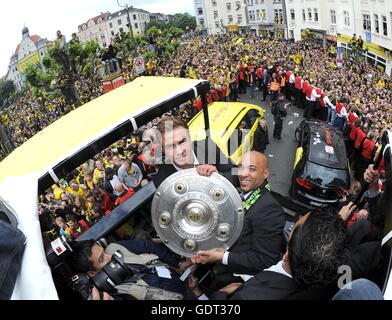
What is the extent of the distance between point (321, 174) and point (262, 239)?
5402 mm

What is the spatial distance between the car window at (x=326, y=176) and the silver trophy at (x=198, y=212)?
→ 5476 millimetres

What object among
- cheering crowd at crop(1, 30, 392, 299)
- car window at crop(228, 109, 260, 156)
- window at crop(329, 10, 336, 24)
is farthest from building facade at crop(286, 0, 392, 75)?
car window at crop(228, 109, 260, 156)

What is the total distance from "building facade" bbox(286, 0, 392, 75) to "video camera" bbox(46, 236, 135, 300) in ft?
84.6

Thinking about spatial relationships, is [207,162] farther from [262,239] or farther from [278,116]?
[278,116]

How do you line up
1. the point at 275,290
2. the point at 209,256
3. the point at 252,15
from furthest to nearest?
the point at 252,15 < the point at 209,256 < the point at 275,290

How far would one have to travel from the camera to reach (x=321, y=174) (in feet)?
23.3

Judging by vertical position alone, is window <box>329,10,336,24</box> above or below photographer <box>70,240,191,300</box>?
above

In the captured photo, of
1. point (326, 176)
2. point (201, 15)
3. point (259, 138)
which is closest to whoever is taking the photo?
point (326, 176)

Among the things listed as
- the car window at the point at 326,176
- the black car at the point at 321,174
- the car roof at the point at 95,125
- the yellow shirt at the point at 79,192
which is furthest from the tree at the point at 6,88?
the car roof at the point at 95,125

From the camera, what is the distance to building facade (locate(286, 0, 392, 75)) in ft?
74.8

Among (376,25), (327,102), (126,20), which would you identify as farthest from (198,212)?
(126,20)

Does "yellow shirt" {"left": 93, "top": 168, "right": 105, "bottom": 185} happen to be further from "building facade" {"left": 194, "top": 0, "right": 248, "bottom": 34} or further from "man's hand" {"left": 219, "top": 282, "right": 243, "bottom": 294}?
"building facade" {"left": 194, "top": 0, "right": 248, "bottom": 34}

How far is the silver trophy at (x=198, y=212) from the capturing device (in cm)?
213
